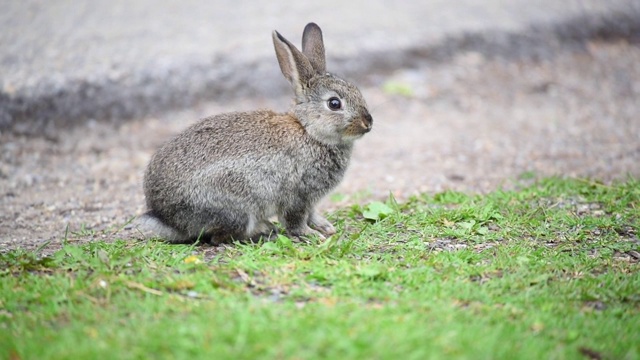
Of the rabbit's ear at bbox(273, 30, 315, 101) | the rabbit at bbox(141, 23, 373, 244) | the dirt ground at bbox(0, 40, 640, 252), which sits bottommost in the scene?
the dirt ground at bbox(0, 40, 640, 252)

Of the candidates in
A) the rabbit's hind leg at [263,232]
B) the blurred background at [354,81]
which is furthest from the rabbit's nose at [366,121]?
the blurred background at [354,81]

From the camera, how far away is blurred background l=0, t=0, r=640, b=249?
822 cm

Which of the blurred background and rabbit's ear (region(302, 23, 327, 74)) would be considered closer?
A: rabbit's ear (region(302, 23, 327, 74))

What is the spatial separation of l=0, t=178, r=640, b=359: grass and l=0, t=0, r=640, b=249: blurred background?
176 centimetres

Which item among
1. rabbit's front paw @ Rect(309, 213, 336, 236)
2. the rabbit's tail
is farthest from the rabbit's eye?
the rabbit's tail

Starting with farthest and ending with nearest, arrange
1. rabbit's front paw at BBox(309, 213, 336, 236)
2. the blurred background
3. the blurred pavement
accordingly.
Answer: the blurred pavement
the blurred background
rabbit's front paw at BBox(309, 213, 336, 236)

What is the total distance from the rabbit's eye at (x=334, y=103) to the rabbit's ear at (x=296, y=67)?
25 cm

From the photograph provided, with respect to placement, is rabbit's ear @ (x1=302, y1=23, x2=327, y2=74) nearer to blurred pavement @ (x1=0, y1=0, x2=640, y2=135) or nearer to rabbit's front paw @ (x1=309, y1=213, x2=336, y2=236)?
rabbit's front paw @ (x1=309, y1=213, x2=336, y2=236)

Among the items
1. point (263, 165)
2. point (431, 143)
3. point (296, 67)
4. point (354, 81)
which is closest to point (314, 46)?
point (296, 67)

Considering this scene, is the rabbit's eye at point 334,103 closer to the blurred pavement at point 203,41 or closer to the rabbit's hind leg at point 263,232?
the rabbit's hind leg at point 263,232

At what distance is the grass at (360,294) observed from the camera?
12.1 feet


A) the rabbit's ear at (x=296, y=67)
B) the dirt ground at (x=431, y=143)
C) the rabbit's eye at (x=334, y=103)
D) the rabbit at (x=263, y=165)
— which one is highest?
the rabbit's ear at (x=296, y=67)

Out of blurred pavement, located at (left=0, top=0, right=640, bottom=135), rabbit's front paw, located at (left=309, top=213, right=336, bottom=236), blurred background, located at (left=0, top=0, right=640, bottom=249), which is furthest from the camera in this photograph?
blurred pavement, located at (left=0, top=0, right=640, bottom=135)

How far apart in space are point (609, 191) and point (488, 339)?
11.7 ft
